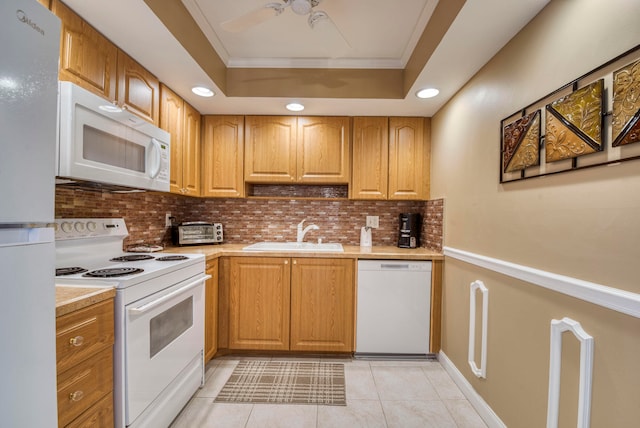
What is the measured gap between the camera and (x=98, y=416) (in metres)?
1.09

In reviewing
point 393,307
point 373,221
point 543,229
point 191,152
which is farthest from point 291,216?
point 543,229

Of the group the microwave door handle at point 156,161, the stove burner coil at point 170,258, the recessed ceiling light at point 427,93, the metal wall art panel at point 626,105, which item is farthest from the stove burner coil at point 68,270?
the recessed ceiling light at point 427,93

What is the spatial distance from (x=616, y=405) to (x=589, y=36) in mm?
1271

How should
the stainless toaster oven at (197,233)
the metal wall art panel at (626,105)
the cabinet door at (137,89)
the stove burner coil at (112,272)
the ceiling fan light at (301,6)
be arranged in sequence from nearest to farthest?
1. the metal wall art panel at (626,105)
2. the stove burner coil at (112,272)
3. the ceiling fan light at (301,6)
4. the cabinet door at (137,89)
5. the stainless toaster oven at (197,233)

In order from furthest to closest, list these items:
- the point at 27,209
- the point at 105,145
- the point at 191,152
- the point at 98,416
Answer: the point at 191,152, the point at 105,145, the point at 98,416, the point at 27,209

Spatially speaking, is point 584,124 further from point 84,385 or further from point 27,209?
point 84,385

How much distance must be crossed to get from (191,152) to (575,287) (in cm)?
262

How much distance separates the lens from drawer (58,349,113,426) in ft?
3.07

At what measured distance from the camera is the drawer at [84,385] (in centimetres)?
94

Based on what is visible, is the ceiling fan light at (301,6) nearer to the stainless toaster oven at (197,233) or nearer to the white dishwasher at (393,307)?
the white dishwasher at (393,307)

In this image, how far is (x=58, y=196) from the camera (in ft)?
4.85

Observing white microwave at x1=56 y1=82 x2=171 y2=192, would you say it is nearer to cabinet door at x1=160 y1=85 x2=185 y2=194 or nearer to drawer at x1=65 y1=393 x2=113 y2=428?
cabinet door at x1=160 y1=85 x2=185 y2=194

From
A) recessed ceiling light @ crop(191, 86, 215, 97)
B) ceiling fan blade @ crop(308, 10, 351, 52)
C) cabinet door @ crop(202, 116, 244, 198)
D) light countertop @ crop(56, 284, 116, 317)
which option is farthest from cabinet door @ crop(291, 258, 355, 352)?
ceiling fan blade @ crop(308, 10, 351, 52)

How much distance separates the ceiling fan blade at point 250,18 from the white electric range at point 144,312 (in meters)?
1.31
